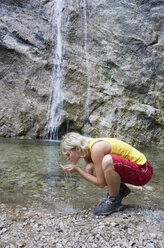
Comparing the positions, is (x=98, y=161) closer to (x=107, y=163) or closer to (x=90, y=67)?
(x=107, y=163)

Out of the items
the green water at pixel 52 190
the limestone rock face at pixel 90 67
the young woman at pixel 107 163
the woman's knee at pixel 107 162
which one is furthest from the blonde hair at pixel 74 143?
the limestone rock face at pixel 90 67

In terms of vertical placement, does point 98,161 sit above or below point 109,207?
above

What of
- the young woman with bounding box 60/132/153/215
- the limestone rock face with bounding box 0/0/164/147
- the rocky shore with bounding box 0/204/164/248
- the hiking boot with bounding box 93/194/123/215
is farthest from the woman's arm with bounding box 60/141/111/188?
the limestone rock face with bounding box 0/0/164/147

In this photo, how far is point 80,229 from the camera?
2209 millimetres

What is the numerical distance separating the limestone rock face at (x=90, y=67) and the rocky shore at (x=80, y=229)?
7170 mm

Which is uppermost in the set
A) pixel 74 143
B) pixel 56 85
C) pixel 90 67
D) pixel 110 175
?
pixel 90 67

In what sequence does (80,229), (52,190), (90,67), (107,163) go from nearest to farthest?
(80,229)
(107,163)
(52,190)
(90,67)

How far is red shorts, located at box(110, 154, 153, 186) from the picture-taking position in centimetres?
242

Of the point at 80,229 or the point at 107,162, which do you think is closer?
the point at 80,229

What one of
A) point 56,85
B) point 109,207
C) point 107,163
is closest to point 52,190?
point 109,207

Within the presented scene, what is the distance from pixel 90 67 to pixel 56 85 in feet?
6.27

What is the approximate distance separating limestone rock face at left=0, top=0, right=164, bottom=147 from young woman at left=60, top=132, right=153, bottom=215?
707cm

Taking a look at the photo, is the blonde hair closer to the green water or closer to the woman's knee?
the woman's knee

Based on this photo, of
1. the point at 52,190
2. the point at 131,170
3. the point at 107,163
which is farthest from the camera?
the point at 52,190
